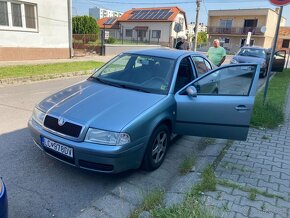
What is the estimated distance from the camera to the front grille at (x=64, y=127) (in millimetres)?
3098

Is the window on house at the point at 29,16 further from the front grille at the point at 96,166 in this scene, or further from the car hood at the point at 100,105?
the front grille at the point at 96,166

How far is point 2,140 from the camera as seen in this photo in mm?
4387

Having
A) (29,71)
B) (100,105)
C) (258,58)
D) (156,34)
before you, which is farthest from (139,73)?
(156,34)

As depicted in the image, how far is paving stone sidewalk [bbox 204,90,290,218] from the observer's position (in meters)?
2.80

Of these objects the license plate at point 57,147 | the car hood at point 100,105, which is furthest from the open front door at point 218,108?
the license plate at point 57,147

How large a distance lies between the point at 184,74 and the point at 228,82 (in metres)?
0.75

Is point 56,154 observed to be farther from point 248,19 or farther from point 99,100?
point 248,19

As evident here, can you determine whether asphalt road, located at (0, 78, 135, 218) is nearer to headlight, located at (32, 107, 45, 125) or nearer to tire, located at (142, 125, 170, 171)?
tire, located at (142, 125, 170, 171)

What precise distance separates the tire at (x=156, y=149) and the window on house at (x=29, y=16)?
42.8 ft

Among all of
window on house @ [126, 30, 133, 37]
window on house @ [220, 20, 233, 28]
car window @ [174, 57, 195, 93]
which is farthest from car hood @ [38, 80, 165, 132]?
window on house @ [220, 20, 233, 28]

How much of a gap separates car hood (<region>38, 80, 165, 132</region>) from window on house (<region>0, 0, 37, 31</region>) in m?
11.3

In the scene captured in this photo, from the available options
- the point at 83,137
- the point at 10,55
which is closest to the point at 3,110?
the point at 83,137

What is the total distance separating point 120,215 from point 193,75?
281cm

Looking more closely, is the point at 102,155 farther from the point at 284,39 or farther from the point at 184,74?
the point at 284,39
